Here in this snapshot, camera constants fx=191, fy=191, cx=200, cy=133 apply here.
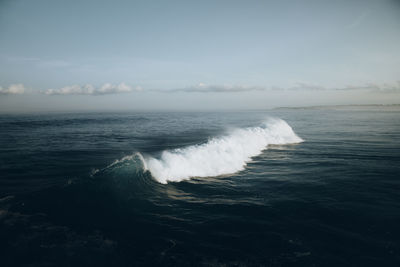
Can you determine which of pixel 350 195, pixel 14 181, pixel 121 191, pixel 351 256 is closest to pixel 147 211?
pixel 121 191

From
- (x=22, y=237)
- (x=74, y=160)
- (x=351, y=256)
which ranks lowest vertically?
(x=351, y=256)

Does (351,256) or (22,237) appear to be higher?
(22,237)

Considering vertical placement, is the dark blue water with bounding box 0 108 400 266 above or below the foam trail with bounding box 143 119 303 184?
below

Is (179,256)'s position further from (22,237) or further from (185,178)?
(185,178)

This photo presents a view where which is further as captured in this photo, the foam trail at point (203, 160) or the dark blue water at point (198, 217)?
the foam trail at point (203, 160)

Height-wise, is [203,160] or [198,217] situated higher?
[203,160]

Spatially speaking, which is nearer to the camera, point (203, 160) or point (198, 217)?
point (198, 217)

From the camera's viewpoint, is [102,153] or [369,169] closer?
[369,169]

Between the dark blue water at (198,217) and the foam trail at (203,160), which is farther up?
the foam trail at (203,160)

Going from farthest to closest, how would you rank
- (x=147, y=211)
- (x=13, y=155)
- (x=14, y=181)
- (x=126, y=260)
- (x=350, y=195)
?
(x=13, y=155), (x=14, y=181), (x=350, y=195), (x=147, y=211), (x=126, y=260)

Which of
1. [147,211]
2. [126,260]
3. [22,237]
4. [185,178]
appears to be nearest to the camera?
[126,260]

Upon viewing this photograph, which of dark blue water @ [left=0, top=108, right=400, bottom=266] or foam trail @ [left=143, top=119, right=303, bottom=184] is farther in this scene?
foam trail @ [left=143, top=119, right=303, bottom=184]
